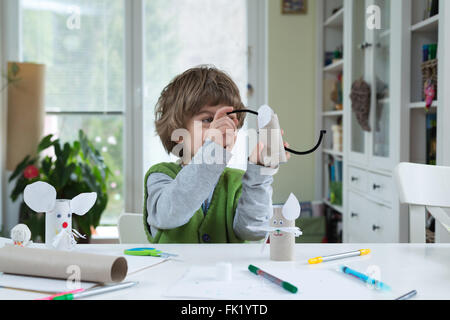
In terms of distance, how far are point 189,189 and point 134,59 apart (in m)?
2.45

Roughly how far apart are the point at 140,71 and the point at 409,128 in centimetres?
190

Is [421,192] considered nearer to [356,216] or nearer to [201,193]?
[201,193]

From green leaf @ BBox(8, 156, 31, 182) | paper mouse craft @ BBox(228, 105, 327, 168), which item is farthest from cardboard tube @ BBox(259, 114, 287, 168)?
green leaf @ BBox(8, 156, 31, 182)

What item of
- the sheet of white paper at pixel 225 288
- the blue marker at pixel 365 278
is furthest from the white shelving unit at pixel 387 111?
the sheet of white paper at pixel 225 288

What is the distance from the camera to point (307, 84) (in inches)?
132

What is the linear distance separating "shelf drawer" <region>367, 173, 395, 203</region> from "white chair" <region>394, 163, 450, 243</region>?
0.91 metres

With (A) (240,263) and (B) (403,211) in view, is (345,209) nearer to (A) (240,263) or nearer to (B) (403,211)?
(B) (403,211)

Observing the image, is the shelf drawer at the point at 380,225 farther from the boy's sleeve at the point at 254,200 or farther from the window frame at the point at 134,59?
the window frame at the point at 134,59

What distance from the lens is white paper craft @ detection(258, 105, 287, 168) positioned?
0.87 metres

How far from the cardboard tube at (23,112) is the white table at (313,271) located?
7.83 ft

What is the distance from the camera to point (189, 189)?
3.44 ft

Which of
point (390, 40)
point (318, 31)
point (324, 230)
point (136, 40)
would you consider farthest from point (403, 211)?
point (136, 40)

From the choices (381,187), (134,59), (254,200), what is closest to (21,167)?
(134,59)

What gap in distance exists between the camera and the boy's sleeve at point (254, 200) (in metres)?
1.12
